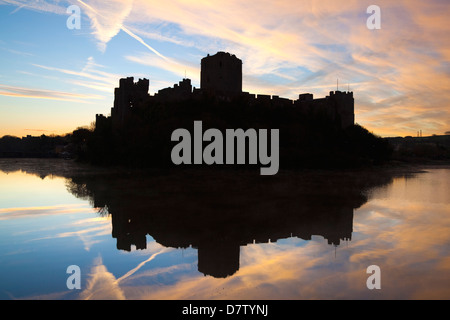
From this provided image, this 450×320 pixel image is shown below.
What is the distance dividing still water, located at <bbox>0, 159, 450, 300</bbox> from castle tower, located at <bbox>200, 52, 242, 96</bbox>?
97.0ft

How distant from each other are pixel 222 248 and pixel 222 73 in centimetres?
3606

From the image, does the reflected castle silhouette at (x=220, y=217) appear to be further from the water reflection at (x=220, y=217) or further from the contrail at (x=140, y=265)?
the contrail at (x=140, y=265)

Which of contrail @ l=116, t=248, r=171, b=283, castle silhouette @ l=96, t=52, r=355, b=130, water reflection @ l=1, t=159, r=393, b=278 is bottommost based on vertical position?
contrail @ l=116, t=248, r=171, b=283

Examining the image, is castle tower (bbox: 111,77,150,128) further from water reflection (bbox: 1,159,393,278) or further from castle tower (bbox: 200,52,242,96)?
water reflection (bbox: 1,159,393,278)

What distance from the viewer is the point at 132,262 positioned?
6.53m

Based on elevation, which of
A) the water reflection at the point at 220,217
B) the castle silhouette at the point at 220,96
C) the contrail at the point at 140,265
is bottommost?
the contrail at the point at 140,265

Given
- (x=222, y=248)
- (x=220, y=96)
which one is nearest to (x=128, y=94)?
(x=220, y=96)

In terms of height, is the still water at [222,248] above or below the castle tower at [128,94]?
below

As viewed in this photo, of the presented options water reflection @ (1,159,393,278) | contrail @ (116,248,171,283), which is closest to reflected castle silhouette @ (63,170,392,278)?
water reflection @ (1,159,393,278)

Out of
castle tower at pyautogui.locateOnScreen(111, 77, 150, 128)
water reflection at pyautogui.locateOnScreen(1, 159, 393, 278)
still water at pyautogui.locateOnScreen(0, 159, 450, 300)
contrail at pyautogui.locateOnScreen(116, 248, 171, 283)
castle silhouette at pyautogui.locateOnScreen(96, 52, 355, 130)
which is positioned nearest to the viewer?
still water at pyautogui.locateOnScreen(0, 159, 450, 300)

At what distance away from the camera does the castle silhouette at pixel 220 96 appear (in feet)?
130

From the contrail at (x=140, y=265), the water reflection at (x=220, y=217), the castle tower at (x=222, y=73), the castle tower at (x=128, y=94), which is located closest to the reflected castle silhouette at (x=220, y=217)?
the water reflection at (x=220, y=217)

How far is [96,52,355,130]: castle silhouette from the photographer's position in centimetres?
3959
